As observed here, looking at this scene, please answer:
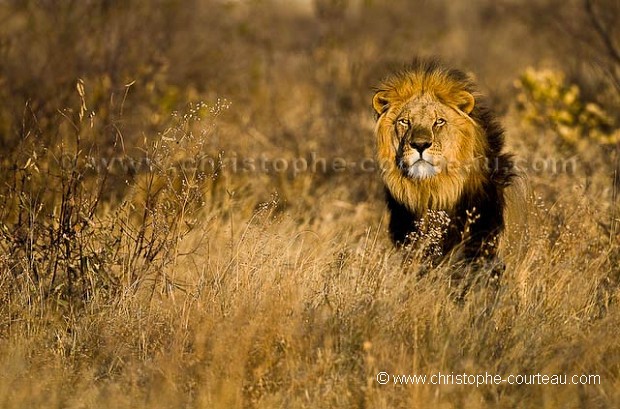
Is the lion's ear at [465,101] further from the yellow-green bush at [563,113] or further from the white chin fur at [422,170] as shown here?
the yellow-green bush at [563,113]

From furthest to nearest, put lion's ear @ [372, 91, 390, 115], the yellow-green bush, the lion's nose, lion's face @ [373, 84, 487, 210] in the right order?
the yellow-green bush, lion's ear @ [372, 91, 390, 115], lion's face @ [373, 84, 487, 210], the lion's nose

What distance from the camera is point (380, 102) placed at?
6230 mm

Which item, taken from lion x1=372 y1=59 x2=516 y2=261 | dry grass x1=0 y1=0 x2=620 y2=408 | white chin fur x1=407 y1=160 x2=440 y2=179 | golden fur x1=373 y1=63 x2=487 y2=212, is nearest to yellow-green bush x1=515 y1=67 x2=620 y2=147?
dry grass x1=0 y1=0 x2=620 y2=408

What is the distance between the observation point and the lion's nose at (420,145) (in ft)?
19.0

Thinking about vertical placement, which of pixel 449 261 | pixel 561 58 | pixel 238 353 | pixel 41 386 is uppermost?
pixel 561 58

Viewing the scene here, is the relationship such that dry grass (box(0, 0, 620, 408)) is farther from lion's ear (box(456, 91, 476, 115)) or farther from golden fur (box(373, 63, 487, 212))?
lion's ear (box(456, 91, 476, 115))

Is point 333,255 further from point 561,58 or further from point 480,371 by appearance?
point 561,58

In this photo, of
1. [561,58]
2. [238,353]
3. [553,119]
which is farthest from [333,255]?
[561,58]

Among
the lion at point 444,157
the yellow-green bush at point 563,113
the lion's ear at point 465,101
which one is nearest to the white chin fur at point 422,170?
Result: the lion at point 444,157

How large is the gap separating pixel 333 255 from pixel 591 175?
9.37 ft

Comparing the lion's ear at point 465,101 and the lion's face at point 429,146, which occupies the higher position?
the lion's ear at point 465,101

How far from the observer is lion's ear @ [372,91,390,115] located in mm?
6188

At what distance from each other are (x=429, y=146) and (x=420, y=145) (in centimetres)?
7

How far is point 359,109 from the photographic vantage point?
11.3 metres
